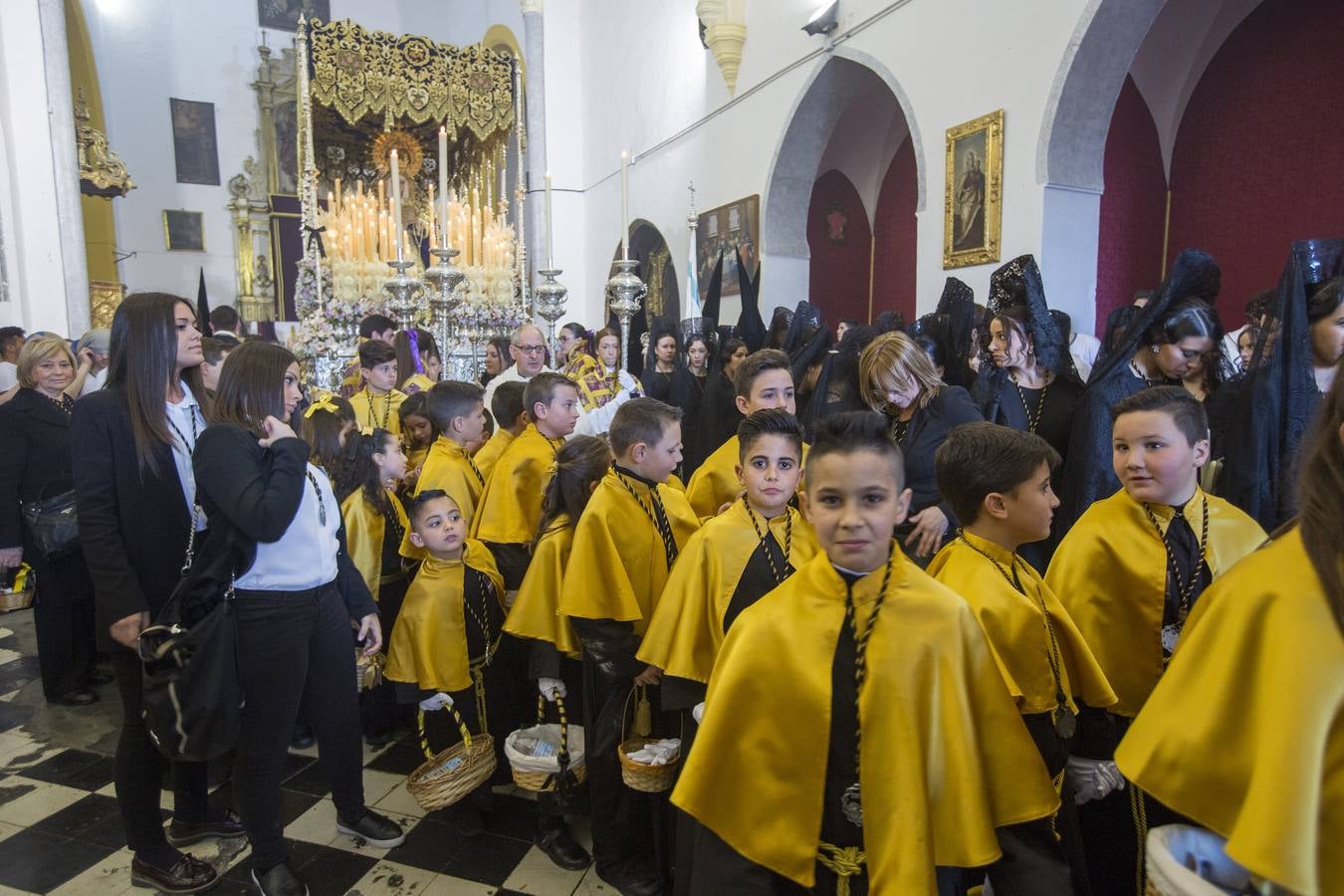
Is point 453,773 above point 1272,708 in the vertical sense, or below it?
below

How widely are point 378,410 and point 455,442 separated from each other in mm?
1201

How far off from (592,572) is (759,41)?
27.4ft

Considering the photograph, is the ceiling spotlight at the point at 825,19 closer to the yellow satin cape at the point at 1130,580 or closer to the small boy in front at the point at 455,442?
the small boy in front at the point at 455,442

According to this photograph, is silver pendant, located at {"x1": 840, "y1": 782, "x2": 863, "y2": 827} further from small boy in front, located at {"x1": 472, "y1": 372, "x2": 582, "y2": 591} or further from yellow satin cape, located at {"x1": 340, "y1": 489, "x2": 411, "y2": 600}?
yellow satin cape, located at {"x1": 340, "y1": 489, "x2": 411, "y2": 600}

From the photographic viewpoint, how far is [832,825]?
62.2 inches

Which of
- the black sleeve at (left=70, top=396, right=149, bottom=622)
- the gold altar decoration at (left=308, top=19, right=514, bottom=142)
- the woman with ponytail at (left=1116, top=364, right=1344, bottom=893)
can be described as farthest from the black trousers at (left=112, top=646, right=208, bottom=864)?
the gold altar decoration at (left=308, top=19, right=514, bottom=142)

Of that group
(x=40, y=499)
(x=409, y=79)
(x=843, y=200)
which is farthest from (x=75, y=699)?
(x=409, y=79)

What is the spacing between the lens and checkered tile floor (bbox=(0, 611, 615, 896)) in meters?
2.62

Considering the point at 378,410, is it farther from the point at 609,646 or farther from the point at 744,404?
the point at 609,646

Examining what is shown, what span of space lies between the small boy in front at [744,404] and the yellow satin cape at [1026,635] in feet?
3.16

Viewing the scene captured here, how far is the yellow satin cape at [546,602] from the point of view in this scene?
2717mm

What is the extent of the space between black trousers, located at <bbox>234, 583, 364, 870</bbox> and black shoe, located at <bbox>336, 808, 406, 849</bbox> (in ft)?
1.14

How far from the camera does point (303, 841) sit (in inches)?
112

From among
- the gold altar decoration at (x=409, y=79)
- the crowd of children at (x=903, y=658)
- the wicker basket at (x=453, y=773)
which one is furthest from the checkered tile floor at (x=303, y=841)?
the gold altar decoration at (x=409, y=79)
